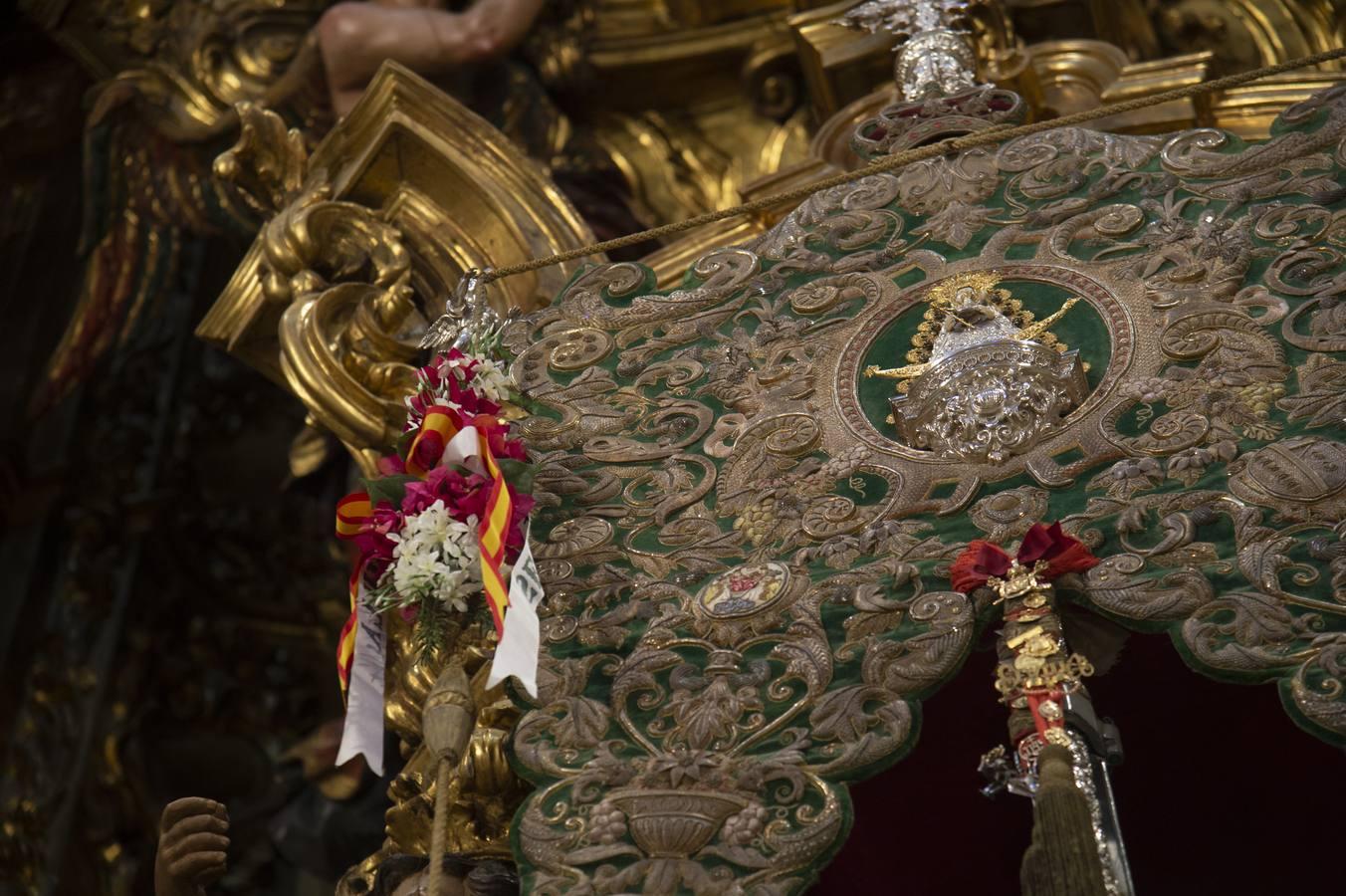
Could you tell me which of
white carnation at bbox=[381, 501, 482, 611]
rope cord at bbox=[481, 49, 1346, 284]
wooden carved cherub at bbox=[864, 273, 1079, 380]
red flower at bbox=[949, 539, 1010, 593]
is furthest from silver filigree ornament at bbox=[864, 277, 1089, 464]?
white carnation at bbox=[381, 501, 482, 611]

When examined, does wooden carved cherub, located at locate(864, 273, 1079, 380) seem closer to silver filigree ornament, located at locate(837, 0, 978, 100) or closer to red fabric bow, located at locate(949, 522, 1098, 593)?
red fabric bow, located at locate(949, 522, 1098, 593)

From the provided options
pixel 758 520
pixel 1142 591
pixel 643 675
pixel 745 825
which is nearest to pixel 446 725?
pixel 643 675

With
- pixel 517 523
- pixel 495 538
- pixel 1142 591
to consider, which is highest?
pixel 517 523

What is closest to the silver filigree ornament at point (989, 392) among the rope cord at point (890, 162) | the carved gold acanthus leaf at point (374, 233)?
the rope cord at point (890, 162)

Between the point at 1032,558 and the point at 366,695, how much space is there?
113 centimetres

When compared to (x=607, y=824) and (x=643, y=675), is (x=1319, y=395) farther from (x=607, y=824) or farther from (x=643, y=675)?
(x=607, y=824)

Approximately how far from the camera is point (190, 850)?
3523mm

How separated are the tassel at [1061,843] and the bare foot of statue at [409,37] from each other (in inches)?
119

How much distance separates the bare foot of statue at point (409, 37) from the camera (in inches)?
212

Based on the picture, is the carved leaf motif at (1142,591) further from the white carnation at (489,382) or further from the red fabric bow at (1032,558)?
the white carnation at (489,382)

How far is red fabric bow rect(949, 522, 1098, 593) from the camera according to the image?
127 inches

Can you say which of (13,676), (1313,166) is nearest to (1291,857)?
(1313,166)

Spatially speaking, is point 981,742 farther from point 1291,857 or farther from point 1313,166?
point 1313,166

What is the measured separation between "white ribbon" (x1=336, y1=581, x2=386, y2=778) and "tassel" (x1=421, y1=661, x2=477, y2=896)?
0.13 meters
